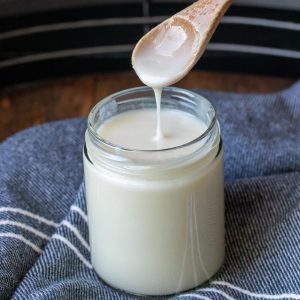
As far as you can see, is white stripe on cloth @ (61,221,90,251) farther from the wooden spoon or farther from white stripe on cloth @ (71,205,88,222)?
the wooden spoon

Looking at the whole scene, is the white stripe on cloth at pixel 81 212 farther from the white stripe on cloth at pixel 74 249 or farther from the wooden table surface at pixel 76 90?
the wooden table surface at pixel 76 90

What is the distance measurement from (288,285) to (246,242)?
0.06 metres

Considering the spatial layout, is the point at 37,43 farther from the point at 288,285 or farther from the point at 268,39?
the point at 288,285

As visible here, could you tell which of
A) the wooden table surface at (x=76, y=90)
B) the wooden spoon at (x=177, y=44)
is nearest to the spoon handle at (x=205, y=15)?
the wooden spoon at (x=177, y=44)

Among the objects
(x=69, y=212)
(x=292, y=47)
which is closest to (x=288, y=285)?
(x=69, y=212)

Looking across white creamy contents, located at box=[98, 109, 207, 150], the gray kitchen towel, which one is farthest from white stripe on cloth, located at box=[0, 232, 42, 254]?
white creamy contents, located at box=[98, 109, 207, 150]

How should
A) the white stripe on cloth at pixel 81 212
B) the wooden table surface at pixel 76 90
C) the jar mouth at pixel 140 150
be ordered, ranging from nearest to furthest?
the jar mouth at pixel 140 150 < the white stripe on cloth at pixel 81 212 < the wooden table surface at pixel 76 90

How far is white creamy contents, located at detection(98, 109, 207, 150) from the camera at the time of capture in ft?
1.55

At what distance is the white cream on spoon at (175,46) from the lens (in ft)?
1.51

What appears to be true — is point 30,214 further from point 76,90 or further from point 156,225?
point 76,90

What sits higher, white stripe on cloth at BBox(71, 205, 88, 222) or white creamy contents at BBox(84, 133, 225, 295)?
white creamy contents at BBox(84, 133, 225, 295)

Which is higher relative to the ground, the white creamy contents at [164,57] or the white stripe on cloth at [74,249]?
the white creamy contents at [164,57]

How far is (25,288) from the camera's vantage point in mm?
487

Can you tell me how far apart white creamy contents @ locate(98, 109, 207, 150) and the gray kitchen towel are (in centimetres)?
8
